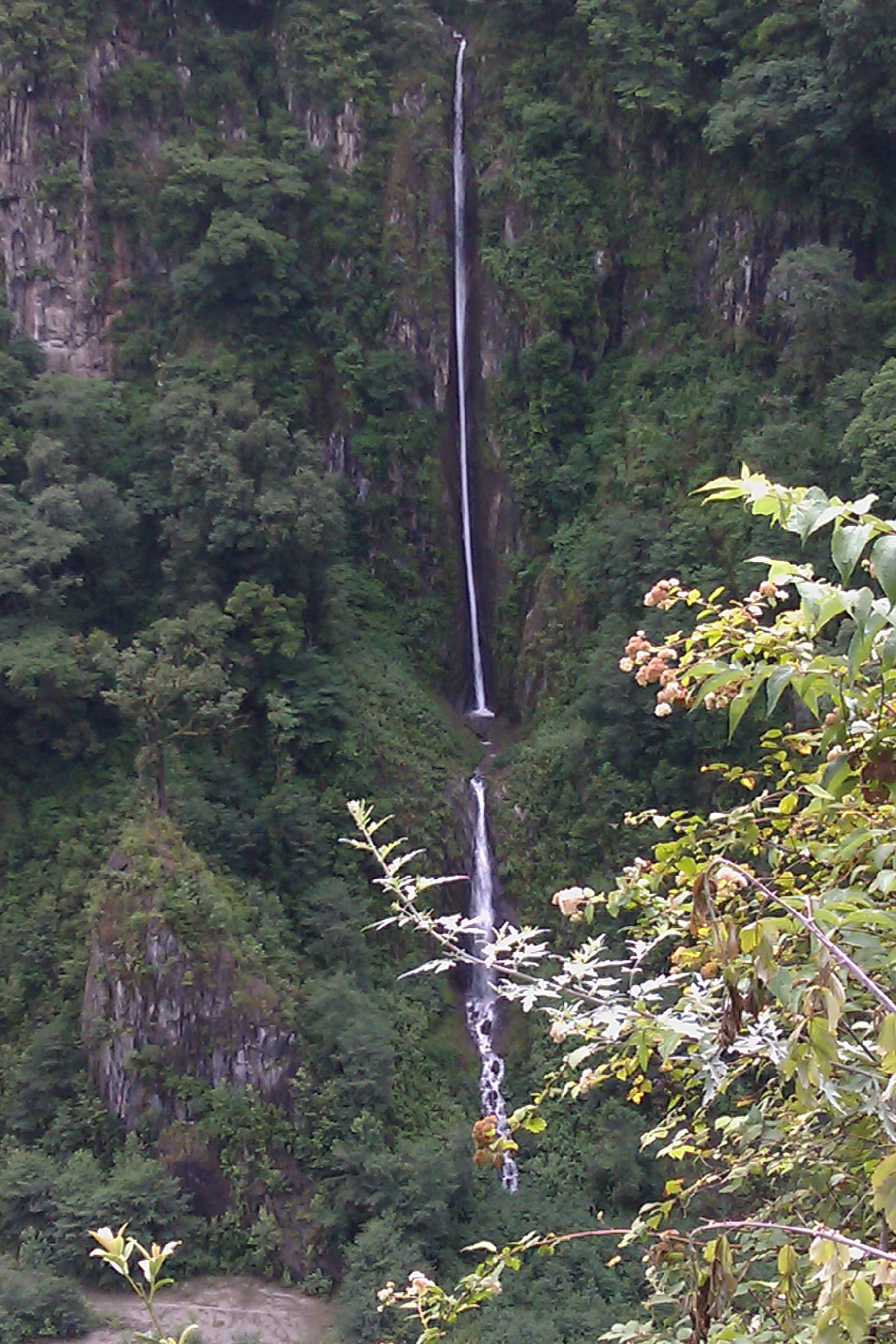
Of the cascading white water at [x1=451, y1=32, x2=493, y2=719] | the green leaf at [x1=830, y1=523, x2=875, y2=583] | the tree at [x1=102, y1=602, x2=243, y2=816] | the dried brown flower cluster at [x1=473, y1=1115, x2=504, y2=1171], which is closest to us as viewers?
the green leaf at [x1=830, y1=523, x2=875, y2=583]

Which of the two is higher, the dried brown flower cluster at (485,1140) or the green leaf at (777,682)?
the green leaf at (777,682)

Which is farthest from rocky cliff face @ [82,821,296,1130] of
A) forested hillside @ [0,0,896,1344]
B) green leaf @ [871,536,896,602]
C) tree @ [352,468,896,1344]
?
green leaf @ [871,536,896,602]

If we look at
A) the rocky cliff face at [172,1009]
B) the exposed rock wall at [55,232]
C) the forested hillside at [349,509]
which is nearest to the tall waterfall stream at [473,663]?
the forested hillside at [349,509]

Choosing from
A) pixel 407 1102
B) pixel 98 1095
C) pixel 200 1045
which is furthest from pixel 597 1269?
pixel 98 1095

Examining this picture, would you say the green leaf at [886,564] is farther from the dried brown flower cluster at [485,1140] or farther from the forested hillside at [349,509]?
the forested hillside at [349,509]

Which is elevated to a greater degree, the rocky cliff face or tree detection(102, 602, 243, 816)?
tree detection(102, 602, 243, 816)

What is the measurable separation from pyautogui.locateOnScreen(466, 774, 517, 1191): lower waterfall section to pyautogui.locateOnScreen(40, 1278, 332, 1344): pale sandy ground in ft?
8.08

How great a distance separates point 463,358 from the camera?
17.5 m

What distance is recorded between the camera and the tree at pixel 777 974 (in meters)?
1.84

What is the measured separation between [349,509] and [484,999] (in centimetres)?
672

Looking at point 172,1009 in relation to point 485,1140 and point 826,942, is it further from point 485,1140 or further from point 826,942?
point 826,942

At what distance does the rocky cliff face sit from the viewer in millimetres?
11703

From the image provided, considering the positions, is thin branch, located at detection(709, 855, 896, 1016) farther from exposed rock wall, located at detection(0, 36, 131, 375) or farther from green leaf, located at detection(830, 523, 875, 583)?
exposed rock wall, located at detection(0, 36, 131, 375)

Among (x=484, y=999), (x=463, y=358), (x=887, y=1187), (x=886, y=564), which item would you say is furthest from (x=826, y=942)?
(x=463, y=358)
